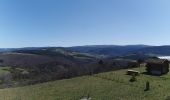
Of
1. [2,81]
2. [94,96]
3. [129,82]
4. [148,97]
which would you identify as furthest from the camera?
[2,81]

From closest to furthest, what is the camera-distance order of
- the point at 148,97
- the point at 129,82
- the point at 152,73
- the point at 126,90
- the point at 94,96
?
the point at 148,97
the point at 94,96
the point at 126,90
the point at 129,82
the point at 152,73

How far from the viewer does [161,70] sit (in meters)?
88.2

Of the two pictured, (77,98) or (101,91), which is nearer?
(77,98)

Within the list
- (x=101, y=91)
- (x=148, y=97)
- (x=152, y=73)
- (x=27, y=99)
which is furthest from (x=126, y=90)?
(x=152, y=73)

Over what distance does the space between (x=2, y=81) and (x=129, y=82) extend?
7603 centimetres

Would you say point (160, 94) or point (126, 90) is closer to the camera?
point (160, 94)

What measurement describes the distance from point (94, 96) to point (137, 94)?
817 centimetres

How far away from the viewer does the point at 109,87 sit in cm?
6444

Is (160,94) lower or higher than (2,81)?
higher

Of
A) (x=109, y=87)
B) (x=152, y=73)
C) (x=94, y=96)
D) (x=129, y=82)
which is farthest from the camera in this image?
(x=152, y=73)

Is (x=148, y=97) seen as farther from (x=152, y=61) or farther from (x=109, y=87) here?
(x=152, y=61)

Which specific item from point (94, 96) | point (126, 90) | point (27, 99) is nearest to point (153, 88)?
point (126, 90)

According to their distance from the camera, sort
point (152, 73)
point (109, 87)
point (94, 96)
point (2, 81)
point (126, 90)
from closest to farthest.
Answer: point (94, 96) → point (126, 90) → point (109, 87) → point (152, 73) → point (2, 81)

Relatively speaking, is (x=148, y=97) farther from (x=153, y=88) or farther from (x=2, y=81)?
(x=2, y=81)
